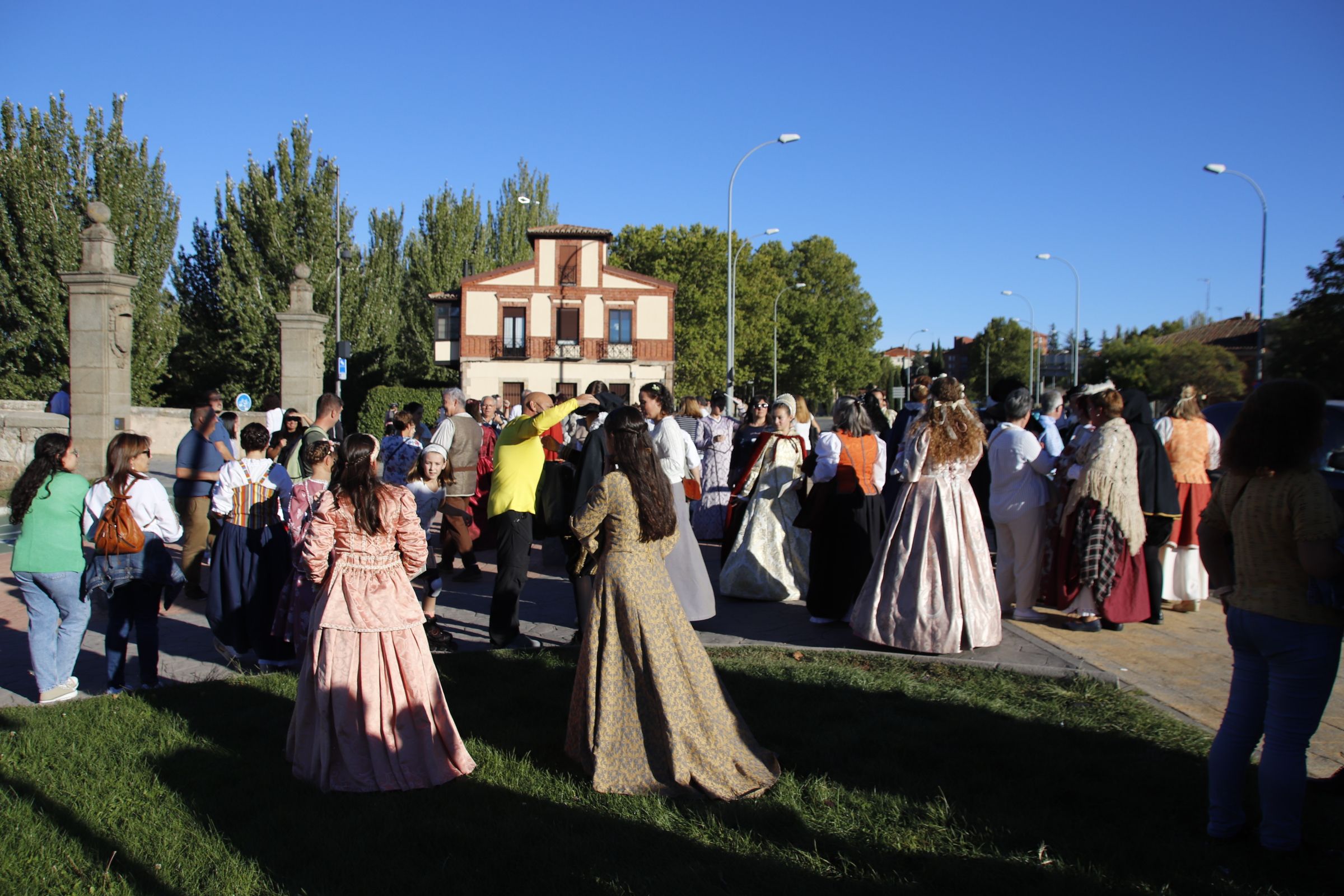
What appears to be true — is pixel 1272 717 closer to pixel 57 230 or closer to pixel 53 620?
pixel 53 620

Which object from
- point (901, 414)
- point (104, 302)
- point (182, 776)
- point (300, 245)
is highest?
point (300, 245)

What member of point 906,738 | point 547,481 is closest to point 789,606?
point 547,481

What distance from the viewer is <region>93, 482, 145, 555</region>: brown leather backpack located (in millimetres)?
5512

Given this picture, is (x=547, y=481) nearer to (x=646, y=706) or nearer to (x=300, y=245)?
(x=646, y=706)

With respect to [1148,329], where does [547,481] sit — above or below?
below

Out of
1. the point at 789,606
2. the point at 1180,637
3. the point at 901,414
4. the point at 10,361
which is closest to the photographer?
the point at 1180,637

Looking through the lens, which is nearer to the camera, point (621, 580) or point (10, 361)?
point (621, 580)

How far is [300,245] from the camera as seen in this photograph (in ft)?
131

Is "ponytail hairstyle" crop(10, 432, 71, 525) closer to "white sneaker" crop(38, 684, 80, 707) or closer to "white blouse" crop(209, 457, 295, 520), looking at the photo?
"white blouse" crop(209, 457, 295, 520)

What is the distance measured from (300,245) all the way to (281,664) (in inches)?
1483

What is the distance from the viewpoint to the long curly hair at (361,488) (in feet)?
14.2

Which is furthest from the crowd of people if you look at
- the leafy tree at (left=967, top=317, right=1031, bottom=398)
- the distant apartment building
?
the leafy tree at (left=967, top=317, right=1031, bottom=398)

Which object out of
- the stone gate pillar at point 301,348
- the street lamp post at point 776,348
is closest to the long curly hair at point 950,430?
the stone gate pillar at point 301,348

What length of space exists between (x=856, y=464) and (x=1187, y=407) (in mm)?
3435
